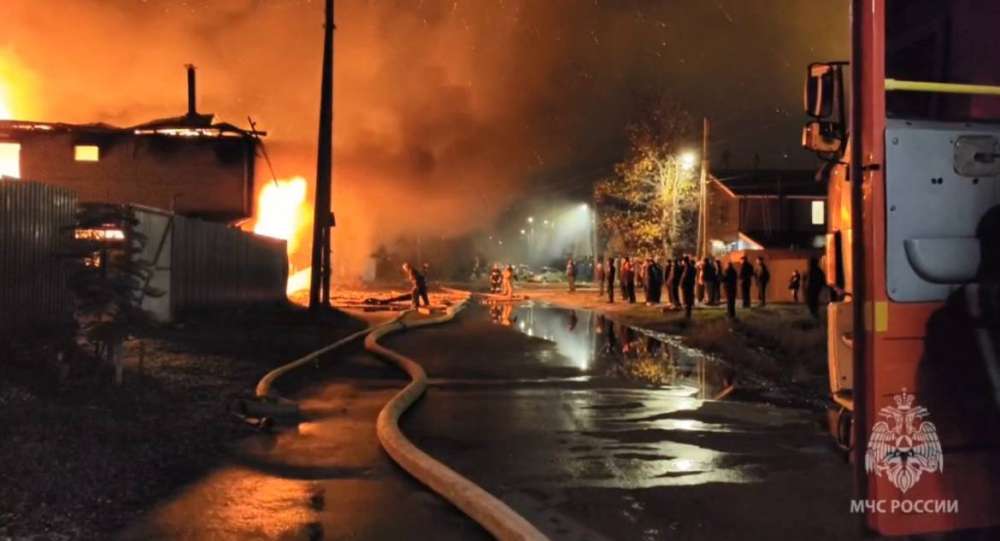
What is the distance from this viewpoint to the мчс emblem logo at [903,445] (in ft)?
10.1

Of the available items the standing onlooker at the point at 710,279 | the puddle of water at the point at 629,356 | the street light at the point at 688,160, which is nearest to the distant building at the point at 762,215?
the street light at the point at 688,160

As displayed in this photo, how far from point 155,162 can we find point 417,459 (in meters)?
24.7

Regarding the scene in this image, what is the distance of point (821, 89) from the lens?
3602mm

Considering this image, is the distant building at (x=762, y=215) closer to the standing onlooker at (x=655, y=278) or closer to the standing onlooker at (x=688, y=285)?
the standing onlooker at (x=655, y=278)

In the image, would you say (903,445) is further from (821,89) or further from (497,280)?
(497,280)

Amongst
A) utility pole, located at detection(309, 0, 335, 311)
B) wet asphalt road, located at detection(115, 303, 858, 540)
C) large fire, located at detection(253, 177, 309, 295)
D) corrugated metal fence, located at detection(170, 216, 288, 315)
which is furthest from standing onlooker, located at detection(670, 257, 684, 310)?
large fire, located at detection(253, 177, 309, 295)

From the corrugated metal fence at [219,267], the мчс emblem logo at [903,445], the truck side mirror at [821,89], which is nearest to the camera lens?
the мчс emblem logo at [903,445]

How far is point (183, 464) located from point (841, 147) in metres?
4.84

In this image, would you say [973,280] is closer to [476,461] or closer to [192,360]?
[476,461]

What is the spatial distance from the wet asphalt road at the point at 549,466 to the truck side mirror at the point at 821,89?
2407 mm

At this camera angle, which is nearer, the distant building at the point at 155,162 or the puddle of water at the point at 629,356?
the puddle of water at the point at 629,356

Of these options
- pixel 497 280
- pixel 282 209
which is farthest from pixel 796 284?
pixel 282 209

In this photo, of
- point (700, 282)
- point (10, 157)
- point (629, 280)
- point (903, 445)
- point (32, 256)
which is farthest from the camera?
point (629, 280)

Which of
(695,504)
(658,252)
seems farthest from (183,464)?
(658,252)
